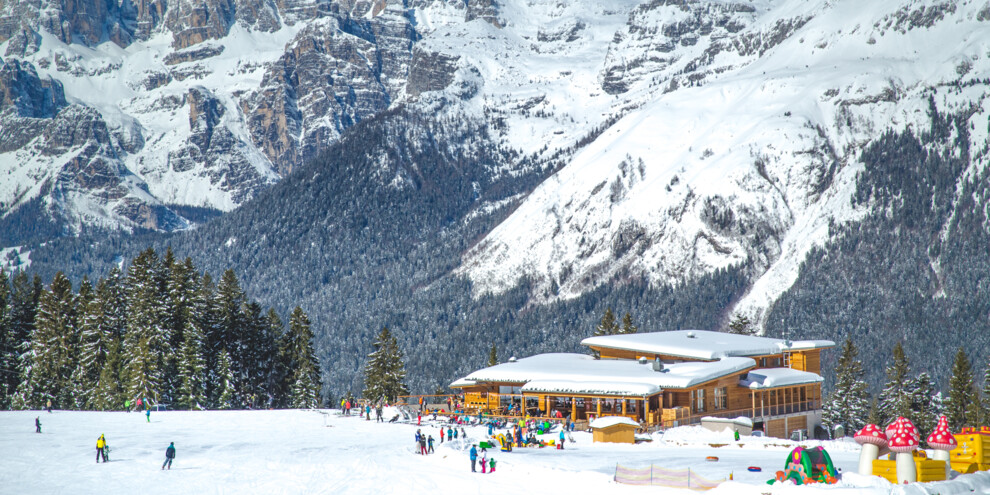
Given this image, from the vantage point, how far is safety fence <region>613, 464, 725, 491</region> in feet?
148

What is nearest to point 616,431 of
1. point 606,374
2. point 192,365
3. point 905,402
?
point 606,374

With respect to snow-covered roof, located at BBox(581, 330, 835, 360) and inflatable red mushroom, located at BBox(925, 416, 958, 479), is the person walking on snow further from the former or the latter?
inflatable red mushroom, located at BBox(925, 416, 958, 479)

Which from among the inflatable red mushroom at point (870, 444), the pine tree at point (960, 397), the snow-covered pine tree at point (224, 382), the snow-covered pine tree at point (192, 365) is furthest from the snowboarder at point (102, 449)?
the pine tree at point (960, 397)

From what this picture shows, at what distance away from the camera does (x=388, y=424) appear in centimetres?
7969

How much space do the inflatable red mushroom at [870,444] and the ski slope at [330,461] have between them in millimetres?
816

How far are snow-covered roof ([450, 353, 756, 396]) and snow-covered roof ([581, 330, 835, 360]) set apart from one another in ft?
6.66

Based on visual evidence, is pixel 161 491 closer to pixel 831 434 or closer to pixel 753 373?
pixel 753 373

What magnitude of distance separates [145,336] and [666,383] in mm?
43640

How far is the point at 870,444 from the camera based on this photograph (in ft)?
133

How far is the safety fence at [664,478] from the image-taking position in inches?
1775

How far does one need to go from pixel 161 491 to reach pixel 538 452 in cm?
→ 2135

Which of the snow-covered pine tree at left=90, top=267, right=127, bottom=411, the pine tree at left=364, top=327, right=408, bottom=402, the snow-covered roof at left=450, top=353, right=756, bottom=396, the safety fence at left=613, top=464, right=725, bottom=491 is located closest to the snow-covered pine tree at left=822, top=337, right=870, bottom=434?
the snow-covered roof at left=450, top=353, right=756, bottom=396

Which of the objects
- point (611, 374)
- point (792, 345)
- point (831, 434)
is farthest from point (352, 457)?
point (831, 434)

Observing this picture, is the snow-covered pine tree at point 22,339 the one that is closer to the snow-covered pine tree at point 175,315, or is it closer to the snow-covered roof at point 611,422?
the snow-covered pine tree at point 175,315
